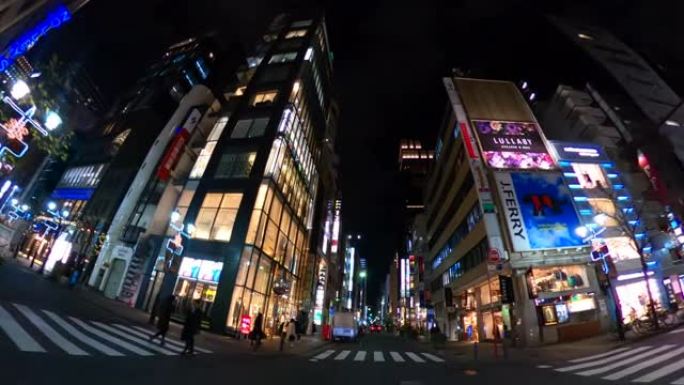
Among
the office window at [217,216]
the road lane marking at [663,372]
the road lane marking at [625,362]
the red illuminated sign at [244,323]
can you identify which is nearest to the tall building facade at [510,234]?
the road lane marking at [625,362]

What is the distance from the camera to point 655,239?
1182 inches

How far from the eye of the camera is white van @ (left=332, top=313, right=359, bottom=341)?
29922 mm

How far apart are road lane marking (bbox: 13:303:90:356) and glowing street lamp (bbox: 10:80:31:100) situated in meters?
6.90

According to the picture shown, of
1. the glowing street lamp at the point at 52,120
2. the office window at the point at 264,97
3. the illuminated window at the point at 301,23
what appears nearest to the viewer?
the glowing street lamp at the point at 52,120

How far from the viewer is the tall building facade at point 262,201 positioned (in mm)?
22281

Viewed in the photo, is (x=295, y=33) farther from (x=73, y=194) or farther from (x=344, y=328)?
(x=344, y=328)

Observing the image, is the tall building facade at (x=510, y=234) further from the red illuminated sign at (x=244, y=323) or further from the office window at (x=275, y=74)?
the office window at (x=275, y=74)

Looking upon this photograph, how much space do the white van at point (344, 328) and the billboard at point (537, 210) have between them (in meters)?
16.9

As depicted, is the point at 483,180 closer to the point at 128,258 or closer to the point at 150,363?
the point at 150,363

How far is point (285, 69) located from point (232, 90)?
7.64 metres

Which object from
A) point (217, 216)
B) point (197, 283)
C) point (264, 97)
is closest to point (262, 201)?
point (217, 216)

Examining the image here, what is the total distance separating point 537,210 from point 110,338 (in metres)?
30.2

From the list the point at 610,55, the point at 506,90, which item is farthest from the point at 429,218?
the point at 610,55

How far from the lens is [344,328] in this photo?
30172 millimetres
